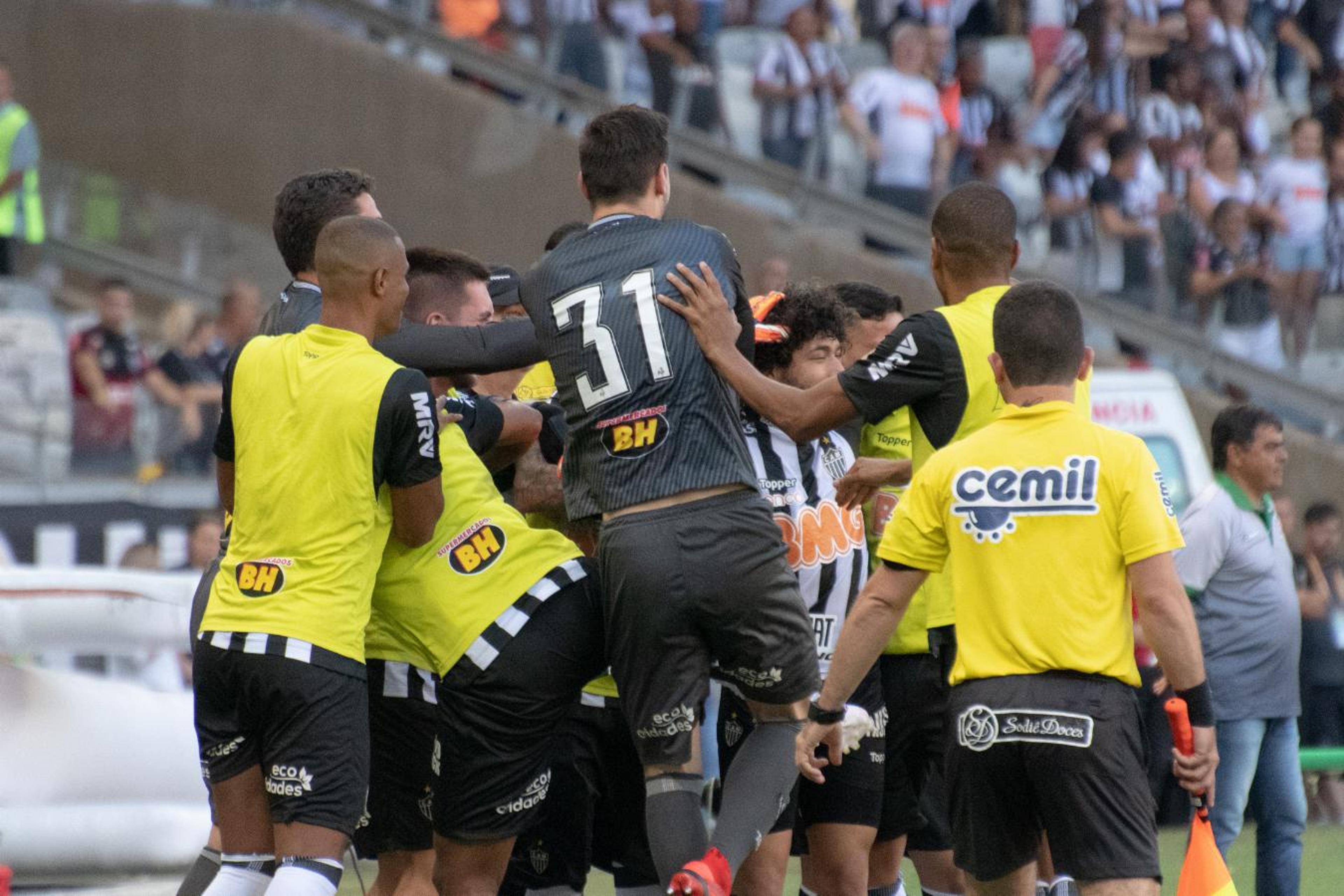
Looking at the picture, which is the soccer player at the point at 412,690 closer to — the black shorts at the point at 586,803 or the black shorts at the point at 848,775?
the black shorts at the point at 586,803

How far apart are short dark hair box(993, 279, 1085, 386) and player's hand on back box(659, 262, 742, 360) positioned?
2.69 feet

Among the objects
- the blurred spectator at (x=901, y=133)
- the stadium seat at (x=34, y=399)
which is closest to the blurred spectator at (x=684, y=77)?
the blurred spectator at (x=901, y=133)

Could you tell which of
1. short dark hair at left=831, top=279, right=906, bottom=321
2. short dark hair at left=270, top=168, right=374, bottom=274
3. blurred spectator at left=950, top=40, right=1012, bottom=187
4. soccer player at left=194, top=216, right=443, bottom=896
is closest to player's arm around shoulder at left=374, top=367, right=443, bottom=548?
soccer player at left=194, top=216, right=443, bottom=896

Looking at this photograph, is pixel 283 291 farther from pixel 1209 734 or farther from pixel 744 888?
pixel 1209 734

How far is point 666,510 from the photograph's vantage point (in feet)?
18.1

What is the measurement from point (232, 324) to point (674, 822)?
27.4 feet

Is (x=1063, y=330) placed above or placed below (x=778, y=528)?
above

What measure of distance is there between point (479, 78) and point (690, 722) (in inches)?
457

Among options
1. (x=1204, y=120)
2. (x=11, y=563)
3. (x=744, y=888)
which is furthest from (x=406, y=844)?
(x=1204, y=120)

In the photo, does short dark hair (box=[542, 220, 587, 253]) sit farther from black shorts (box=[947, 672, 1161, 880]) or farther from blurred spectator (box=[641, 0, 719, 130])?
blurred spectator (box=[641, 0, 719, 130])

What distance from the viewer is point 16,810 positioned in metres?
8.59

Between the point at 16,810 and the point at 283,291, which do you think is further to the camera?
the point at 16,810

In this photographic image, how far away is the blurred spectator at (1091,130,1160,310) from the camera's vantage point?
49.2ft

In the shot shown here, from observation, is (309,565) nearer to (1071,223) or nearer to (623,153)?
(623,153)
